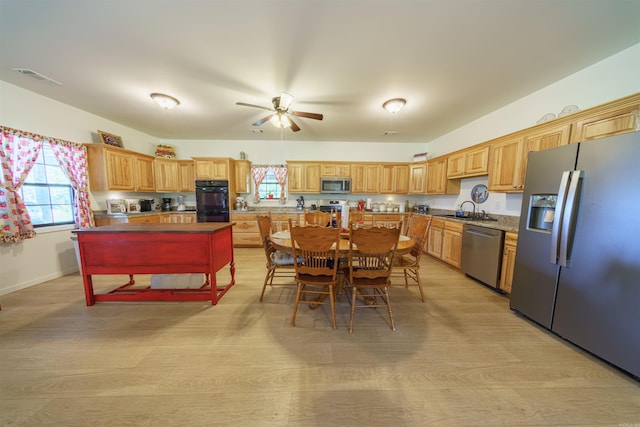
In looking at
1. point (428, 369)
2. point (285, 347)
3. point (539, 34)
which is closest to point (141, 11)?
point (285, 347)

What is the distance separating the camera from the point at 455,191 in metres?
4.29

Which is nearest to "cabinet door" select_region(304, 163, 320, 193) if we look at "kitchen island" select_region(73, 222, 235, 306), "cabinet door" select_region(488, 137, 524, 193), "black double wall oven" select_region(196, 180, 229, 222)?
"black double wall oven" select_region(196, 180, 229, 222)

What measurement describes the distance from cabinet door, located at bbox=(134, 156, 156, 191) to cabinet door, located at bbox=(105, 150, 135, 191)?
0.11 m

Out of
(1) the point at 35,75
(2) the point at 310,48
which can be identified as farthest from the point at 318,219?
(1) the point at 35,75

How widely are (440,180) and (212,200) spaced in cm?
541

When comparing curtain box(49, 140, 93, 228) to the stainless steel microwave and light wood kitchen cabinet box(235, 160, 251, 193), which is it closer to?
light wood kitchen cabinet box(235, 160, 251, 193)

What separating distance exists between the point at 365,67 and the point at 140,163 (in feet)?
16.6

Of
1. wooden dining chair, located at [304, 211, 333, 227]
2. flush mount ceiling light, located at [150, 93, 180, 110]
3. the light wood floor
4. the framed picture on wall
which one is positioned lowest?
the light wood floor

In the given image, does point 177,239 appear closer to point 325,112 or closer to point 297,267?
point 297,267

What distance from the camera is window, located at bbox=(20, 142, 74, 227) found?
9.78 feet

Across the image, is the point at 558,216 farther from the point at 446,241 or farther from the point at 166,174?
the point at 166,174

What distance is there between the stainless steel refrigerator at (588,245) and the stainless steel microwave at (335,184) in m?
3.35

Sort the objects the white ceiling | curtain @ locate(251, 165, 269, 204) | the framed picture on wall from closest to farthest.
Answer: the white ceiling, the framed picture on wall, curtain @ locate(251, 165, 269, 204)

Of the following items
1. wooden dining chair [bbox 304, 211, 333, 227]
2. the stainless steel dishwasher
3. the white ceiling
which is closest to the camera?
the white ceiling
